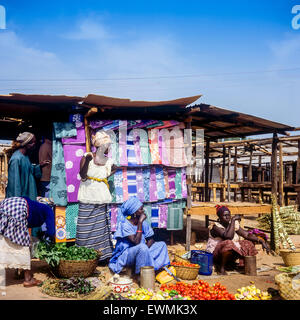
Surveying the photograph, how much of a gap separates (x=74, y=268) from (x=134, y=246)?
0.90m

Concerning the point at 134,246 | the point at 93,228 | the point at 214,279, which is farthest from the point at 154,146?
the point at 214,279

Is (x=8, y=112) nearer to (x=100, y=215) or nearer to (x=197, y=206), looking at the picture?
(x=100, y=215)

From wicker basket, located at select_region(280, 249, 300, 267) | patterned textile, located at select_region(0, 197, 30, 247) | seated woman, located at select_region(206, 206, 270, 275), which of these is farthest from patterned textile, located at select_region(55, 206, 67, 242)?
wicker basket, located at select_region(280, 249, 300, 267)

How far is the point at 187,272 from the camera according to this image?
4.90 metres

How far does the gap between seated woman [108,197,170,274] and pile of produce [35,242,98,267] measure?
0.40 metres

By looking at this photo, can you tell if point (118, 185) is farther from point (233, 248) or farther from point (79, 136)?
point (233, 248)

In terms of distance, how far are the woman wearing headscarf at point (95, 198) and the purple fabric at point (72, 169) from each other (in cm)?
26

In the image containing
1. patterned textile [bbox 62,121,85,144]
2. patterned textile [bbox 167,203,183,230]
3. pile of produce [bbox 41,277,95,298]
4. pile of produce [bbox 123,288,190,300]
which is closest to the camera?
pile of produce [bbox 123,288,190,300]

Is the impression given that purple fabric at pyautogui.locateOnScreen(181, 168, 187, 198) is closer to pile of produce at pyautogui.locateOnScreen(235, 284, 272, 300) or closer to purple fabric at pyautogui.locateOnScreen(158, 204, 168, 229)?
purple fabric at pyautogui.locateOnScreen(158, 204, 168, 229)

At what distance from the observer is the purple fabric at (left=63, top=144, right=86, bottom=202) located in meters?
5.65

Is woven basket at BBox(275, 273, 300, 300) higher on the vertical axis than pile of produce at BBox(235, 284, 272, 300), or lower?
higher

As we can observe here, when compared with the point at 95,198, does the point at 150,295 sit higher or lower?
lower

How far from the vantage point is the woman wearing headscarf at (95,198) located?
5363 mm

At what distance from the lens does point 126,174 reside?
6.10 metres
